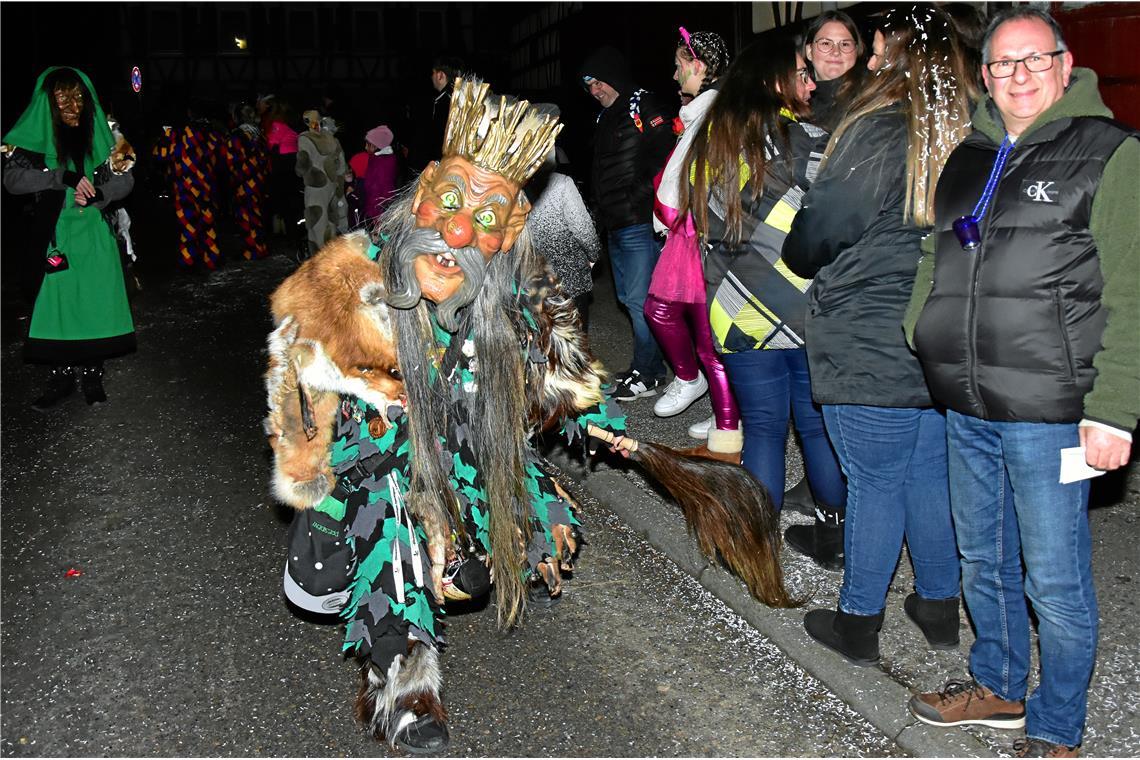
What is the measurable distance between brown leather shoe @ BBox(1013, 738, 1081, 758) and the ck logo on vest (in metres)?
1.51

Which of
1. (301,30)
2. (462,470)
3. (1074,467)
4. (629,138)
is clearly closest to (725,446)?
(629,138)

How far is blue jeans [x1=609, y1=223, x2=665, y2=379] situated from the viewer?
679 centimetres

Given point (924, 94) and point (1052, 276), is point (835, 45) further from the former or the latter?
point (1052, 276)

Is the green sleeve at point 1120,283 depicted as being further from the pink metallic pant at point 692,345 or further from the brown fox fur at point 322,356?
the pink metallic pant at point 692,345

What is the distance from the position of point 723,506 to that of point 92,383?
5.20 meters

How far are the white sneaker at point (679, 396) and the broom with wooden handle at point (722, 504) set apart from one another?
7.87 ft

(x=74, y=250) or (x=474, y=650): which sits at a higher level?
(x=74, y=250)

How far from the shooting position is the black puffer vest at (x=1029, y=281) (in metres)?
→ 2.71

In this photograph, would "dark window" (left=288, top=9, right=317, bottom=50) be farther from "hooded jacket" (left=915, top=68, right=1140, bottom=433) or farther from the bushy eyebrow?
"hooded jacket" (left=915, top=68, right=1140, bottom=433)

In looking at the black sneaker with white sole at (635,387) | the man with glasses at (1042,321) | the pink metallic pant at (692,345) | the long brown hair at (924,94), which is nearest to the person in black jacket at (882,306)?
the long brown hair at (924,94)

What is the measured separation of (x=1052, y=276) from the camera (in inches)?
108

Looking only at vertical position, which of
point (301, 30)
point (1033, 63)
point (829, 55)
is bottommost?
point (1033, 63)

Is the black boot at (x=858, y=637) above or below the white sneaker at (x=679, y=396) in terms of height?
below

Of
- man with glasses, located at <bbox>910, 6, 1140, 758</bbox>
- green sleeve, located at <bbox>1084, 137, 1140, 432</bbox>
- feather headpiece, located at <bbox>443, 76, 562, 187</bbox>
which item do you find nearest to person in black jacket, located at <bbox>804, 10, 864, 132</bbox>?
man with glasses, located at <bbox>910, 6, 1140, 758</bbox>
